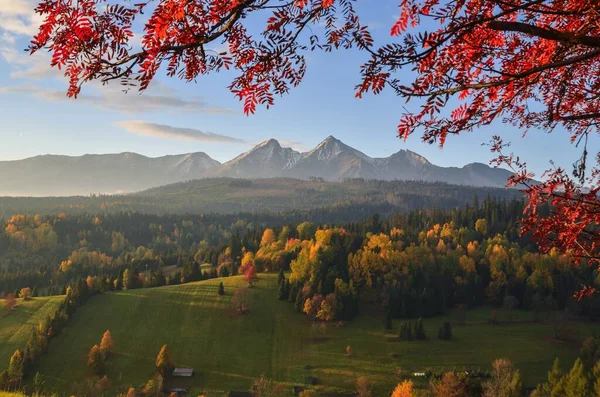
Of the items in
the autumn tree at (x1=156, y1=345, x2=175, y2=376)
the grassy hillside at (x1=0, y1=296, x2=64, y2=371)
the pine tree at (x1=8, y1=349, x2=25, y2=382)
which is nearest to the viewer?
the pine tree at (x1=8, y1=349, x2=25, y2=382)

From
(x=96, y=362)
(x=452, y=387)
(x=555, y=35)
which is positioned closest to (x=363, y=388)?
(x=452, y=387)

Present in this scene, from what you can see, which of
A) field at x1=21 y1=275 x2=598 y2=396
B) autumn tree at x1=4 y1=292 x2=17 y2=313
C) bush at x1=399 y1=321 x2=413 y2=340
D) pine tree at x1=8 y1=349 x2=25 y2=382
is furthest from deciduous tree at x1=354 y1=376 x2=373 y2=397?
autumn tree at x1=4 y1=292 x2=17 y2=313

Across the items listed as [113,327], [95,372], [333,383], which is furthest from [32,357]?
[333,383]

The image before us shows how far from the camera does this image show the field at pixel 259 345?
76.5 m

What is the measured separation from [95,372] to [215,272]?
6007 cm

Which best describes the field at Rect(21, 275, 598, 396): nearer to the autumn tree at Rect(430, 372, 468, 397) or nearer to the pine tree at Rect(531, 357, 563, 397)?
the pine tree at Rect(531, 357, 563, 397)

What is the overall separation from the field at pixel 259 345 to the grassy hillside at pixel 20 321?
7571 millimetres

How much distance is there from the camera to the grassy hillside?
84250mm

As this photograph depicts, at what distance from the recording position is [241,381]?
75625 millimetres

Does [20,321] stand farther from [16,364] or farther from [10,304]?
[16,364]

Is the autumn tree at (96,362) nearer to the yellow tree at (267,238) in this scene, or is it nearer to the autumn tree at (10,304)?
the autumn tree at (10,304)

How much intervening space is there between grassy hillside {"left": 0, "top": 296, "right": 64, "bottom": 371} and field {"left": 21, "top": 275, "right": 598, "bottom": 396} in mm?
7571

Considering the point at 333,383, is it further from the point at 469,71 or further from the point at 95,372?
the point at 469,71

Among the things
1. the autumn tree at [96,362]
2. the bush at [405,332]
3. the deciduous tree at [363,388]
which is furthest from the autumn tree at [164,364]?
the bush at [405,332]
